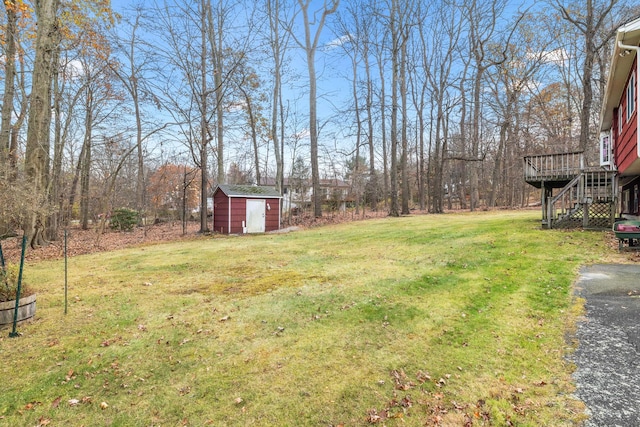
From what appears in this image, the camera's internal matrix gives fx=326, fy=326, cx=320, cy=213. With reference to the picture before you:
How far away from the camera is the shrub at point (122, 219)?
18.8 metres

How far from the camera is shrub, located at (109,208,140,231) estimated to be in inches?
742

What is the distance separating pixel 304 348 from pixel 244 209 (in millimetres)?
12853

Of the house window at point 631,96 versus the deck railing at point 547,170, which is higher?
the house window at point 631,96

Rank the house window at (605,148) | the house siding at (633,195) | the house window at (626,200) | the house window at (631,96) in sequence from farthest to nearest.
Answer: the house window at (626,200)
the house window at (605,148)
the house siding at (633,195)
the house window at (631,96)

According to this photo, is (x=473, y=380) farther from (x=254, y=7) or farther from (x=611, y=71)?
(x=254, y=7)

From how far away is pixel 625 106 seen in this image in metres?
8.80

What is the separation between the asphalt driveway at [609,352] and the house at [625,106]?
164 inches

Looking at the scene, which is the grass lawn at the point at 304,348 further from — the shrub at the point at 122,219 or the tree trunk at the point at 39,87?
the shrub at the point at 122,219

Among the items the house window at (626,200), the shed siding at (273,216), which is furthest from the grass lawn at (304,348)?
the shed siding at (273,216)

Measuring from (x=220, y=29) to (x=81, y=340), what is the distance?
1719 cm

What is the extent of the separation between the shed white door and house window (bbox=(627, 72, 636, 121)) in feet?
44.5

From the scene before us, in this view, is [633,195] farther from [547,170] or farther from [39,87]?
[39,87]

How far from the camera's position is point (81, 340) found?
366cm

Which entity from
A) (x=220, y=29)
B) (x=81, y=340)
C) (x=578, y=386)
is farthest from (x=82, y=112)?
(x=578, y=386)
